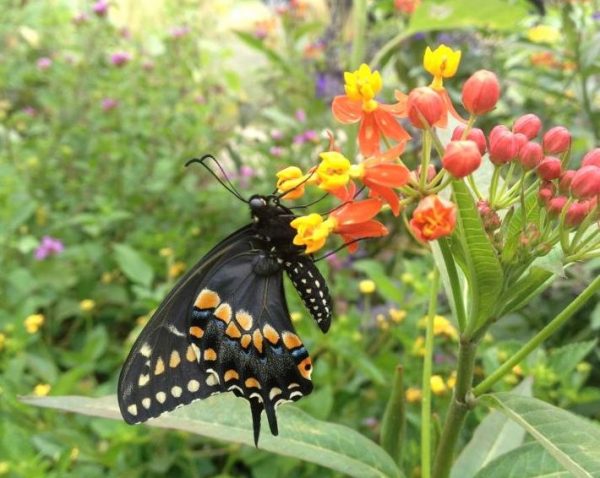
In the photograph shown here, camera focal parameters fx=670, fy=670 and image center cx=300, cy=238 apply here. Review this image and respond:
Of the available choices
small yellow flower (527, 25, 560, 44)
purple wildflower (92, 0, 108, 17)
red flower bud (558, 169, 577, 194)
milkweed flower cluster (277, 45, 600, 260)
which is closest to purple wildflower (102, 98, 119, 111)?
purple wildflower (92, 0, 108, 17)

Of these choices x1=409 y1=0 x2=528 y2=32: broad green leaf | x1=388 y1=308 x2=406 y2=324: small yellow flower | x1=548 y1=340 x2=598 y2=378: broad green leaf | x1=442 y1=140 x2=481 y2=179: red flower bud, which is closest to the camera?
x1=442 y1=140 x2=481 y2=179: red flower bud

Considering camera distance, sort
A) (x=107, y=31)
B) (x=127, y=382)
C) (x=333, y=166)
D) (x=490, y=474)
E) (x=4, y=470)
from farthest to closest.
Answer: (x=107, y=31), (x=4, y=470), (x=127, y=382), (x=490, y=474), (x=333, y=166)

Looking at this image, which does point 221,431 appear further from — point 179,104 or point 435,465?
point 179,104

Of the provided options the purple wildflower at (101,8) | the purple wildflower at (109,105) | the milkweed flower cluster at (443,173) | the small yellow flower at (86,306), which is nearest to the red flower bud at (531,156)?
the milkweed flower cluster at (443,173)

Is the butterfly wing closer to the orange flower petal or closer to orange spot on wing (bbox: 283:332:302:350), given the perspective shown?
orange spot on wing (bbox: 283:332:302:350)

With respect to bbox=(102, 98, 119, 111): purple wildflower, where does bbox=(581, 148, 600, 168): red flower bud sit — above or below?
above

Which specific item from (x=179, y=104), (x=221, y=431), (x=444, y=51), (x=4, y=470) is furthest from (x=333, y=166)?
(x=179, y=104)

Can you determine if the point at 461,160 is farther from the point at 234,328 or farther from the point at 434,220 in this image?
the point at 234,328
